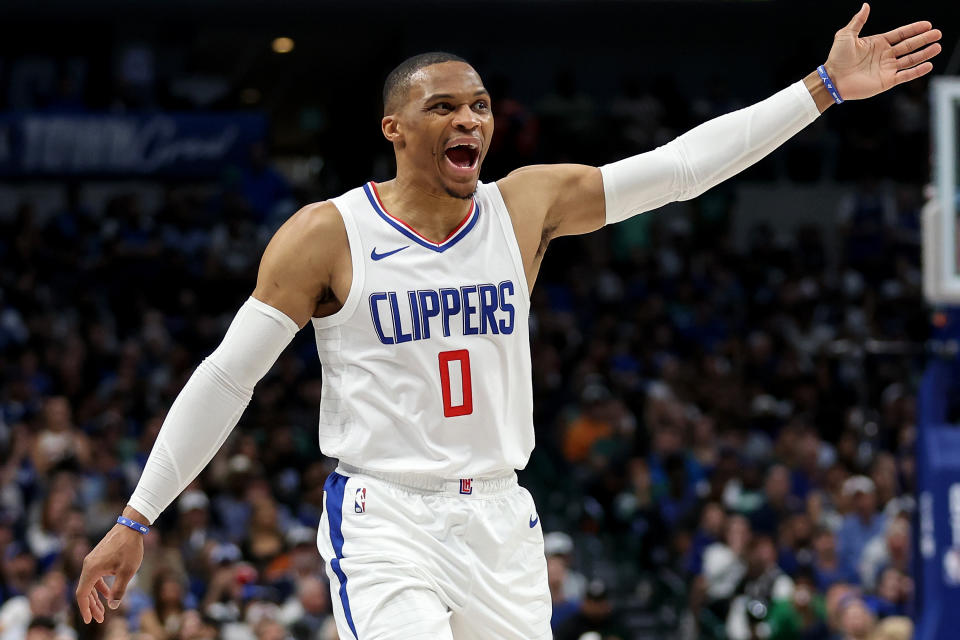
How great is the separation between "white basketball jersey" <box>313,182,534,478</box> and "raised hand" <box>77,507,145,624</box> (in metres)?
0.63

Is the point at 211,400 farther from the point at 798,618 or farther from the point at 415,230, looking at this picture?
the point at 798,618

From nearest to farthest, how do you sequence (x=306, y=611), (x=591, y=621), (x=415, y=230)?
(x=415, y=230), (x=591, y=621), (x=306, y=611)

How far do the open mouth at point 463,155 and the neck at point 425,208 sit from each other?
0.11m

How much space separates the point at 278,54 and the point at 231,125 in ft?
12.1

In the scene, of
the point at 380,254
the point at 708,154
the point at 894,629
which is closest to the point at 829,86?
the point at 708,154

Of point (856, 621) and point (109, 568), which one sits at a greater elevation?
point (109, 568)

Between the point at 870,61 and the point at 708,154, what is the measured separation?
584 mm

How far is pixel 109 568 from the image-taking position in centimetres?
401

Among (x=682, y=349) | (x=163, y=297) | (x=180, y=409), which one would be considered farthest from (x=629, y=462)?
(x=180, y=409)

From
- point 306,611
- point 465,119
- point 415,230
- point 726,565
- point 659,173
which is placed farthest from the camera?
point 726,565

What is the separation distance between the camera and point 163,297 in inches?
613

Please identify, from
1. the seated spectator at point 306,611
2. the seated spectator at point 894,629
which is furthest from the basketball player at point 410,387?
the seated spectator at point 306,611

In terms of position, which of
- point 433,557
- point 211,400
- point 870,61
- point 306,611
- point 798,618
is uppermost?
point 870,61

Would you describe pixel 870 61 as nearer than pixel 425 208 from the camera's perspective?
No
